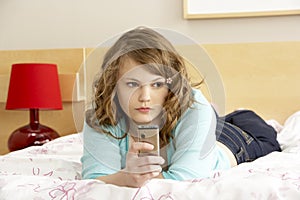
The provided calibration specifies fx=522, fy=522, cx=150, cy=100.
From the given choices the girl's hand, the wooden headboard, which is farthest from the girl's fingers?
the wooden headboard

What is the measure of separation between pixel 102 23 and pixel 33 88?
1.71ft

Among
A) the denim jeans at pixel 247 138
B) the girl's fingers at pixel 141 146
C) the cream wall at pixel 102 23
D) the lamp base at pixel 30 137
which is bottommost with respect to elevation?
the lamp base at pixel 30 137

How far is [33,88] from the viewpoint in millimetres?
2193

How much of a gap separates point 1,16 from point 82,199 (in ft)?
6.45

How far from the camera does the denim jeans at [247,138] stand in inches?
63.6

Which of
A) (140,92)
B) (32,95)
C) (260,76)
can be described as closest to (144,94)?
(140,92)

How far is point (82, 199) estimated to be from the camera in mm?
846

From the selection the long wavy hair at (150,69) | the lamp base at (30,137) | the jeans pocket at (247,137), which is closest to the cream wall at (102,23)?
the lamp base at (30,137)

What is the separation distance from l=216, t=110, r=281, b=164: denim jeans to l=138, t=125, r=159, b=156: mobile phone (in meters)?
0.68

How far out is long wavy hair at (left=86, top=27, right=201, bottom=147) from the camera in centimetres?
86

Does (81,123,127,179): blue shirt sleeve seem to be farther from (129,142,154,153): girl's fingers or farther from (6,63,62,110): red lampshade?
(6,63,62,110): red lampshade

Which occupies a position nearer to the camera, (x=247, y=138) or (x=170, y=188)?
(x=170, y=188)

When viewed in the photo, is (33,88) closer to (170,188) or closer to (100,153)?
(100,153)

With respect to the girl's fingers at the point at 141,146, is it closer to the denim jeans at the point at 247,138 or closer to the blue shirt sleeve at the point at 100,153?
the blue shirt sleeve at the point at 100,153
